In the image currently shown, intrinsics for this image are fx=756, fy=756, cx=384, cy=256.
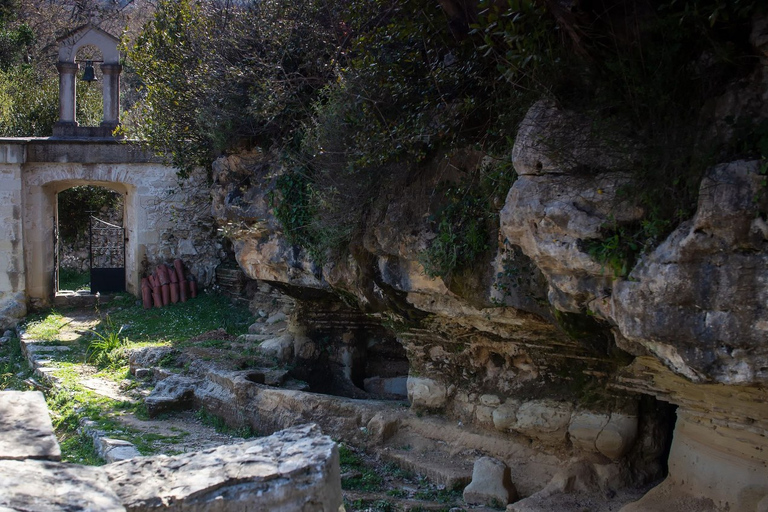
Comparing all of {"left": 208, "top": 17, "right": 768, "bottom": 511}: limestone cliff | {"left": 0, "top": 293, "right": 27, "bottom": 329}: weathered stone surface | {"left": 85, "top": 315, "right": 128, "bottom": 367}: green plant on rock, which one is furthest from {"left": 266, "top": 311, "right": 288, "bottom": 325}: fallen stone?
{"left": 0, "top": 293, "right": 27, "bottom": 329}: weathered stone surface

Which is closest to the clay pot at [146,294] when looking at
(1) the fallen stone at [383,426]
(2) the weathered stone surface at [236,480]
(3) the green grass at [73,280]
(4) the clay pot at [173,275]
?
(4) the clay pot at [173,275]

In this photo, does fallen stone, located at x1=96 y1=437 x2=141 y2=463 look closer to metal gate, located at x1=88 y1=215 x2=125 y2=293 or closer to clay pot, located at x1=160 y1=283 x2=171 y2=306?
clay pot, located at x1=160 y1=283 x2=171 y2=306

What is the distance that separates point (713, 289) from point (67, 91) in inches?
563

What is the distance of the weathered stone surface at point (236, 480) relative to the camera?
3555 mm

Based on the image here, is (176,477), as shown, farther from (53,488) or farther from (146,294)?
(146,294)

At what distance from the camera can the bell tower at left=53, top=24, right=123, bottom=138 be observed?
1505 cm

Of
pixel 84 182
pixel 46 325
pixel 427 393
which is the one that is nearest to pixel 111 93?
pixel 84 182

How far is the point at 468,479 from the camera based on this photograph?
7270 millimetres

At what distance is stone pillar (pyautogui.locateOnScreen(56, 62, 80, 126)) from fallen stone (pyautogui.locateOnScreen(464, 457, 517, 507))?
12026 mm

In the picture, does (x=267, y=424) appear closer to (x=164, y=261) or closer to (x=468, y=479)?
(x=468, y=479)

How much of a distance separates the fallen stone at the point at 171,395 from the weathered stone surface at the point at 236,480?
592 centimetres

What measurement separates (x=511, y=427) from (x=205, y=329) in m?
7.39

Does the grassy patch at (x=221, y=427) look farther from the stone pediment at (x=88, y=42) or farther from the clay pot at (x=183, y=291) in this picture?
the stone pediment at (x=88, y=42)

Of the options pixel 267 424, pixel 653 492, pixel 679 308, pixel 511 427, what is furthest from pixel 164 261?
pixel 679 308
